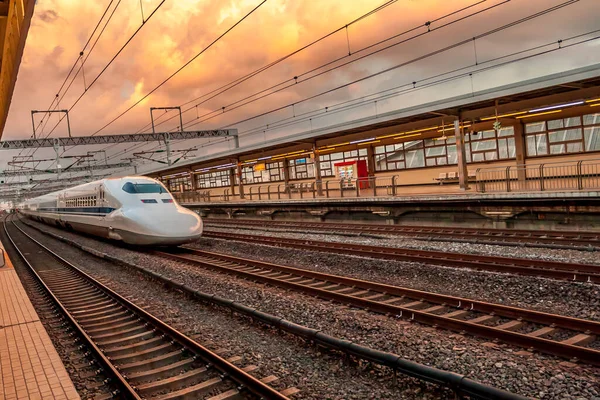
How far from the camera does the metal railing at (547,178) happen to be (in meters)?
14.2

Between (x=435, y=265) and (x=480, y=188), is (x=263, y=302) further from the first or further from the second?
(x=480, y=188)

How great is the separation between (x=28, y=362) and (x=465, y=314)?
5.61m

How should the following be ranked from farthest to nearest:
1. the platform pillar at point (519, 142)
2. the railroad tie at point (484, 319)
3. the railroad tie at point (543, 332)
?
the platform pillar at point (519, 142) → the railroad tie at point (484, 319) → the railroad tie at point (543, 332)

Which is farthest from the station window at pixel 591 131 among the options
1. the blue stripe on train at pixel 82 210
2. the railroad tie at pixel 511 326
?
the blue stripe on train at pixel 82 210

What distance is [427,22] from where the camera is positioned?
12.0 m

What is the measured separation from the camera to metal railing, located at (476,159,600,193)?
14.2 m

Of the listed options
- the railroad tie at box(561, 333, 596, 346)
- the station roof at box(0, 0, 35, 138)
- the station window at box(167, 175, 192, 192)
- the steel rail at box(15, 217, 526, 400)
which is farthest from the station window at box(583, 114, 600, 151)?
the station window at box(167, 175, 192, 192)

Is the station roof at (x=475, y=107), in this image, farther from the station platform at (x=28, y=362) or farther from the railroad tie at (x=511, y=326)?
the station platform at (x=28, y=362)

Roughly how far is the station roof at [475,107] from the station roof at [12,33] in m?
13.8

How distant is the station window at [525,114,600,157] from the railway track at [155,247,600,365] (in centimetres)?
1370

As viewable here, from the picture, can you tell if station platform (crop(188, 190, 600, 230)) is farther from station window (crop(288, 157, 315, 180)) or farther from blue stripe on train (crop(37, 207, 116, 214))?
blue stripe on train (crop(37, 207, 116, 214))

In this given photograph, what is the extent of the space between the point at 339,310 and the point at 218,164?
30.3m

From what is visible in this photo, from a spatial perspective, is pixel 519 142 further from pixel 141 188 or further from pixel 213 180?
pixel 213 180

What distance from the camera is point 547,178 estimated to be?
15.7 metres
